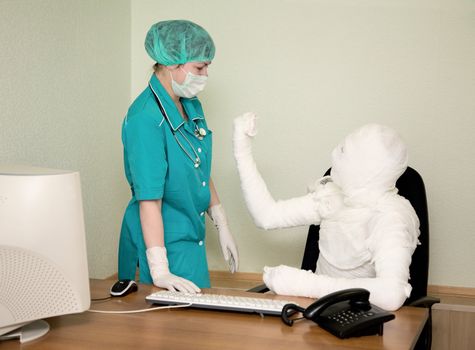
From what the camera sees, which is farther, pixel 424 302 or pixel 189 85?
pixel 189 85

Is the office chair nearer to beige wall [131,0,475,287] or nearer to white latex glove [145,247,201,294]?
white latex glove [145,247,201,294]

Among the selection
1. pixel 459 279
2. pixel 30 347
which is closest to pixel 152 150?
pixel 30 347

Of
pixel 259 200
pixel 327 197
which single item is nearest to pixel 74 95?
pixel 259 200

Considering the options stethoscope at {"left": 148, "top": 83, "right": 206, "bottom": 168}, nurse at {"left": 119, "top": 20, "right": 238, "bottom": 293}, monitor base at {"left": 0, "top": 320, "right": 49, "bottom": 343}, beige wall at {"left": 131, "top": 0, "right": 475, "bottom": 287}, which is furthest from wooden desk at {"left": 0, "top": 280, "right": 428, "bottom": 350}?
beige wall at {"left": 131, "top": 0, "right": 475, "bottom": 287}

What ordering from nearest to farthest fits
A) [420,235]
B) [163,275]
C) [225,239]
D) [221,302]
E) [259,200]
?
[221,302] < [163,275] < [420,235] < [259,200] < [225,239]

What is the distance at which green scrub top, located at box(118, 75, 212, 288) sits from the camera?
2.00 meters

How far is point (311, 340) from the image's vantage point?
144 cm

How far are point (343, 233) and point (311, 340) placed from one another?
61cm

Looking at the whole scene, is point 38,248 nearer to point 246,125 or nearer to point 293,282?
point 293,282

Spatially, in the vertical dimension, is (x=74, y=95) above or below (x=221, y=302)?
above

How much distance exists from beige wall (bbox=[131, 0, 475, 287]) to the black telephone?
1.28 meters

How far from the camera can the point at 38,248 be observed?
1401 mm

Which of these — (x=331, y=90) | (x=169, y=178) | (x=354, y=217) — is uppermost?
(x=331, y=90)

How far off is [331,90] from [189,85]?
2.75ft
